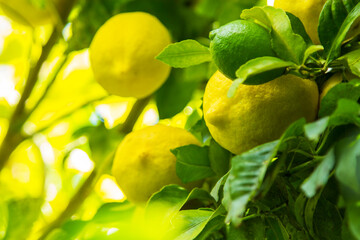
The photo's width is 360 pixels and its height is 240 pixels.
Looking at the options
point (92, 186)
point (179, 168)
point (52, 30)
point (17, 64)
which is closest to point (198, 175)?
point (179, 168)

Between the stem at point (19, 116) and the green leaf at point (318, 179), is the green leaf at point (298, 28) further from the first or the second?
the stem at point (19, 116)

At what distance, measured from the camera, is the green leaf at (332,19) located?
64 centimetres

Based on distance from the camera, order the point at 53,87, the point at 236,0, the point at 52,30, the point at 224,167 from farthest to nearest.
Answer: the point at 53,87 → the point at 52,30 → the point at 236,0 → the point at 224,167

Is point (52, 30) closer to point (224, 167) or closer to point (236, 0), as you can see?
point (236, 0)

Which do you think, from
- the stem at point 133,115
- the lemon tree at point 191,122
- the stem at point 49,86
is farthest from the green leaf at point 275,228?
the stem at point 49,86

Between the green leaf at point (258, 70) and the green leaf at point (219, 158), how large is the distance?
0.20 meters

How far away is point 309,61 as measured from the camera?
0.65 m

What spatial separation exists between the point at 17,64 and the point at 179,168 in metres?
0.80

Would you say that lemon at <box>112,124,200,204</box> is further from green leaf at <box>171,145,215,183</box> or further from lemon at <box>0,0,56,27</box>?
lemon at <box>0,0,56,27</box>

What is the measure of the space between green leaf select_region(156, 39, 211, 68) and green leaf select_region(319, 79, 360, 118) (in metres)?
0.16

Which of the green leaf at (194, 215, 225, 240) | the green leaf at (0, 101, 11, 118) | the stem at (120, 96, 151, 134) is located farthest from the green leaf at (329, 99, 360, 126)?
the green leaf at (0, 101, 11, 118)

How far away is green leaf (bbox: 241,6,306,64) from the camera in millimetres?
594

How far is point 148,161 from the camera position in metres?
0.83

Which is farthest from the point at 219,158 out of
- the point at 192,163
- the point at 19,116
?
the point at 19,116
